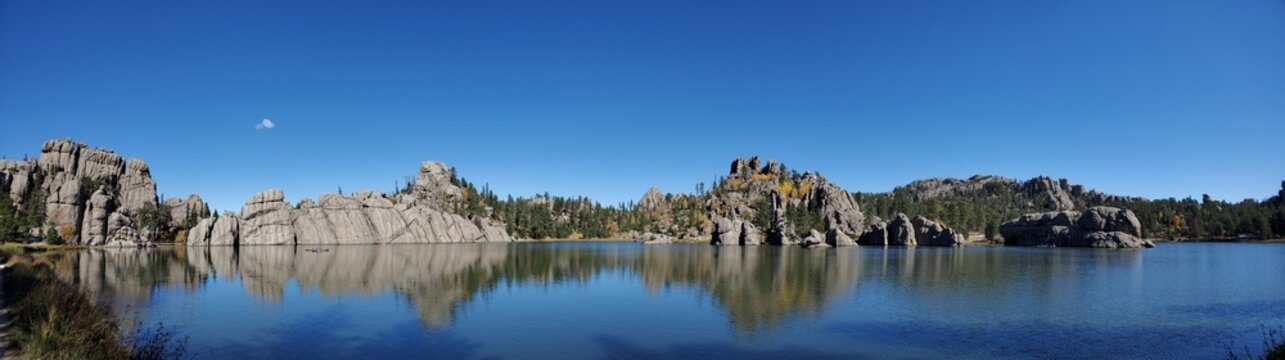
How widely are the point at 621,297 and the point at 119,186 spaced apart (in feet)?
572

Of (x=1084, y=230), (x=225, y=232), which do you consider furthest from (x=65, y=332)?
(x=1084, y=230)

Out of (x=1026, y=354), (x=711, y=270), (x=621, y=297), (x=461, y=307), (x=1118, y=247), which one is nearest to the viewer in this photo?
(x=1026, y=354)

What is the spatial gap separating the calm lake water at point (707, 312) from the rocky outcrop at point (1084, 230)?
66149 mm

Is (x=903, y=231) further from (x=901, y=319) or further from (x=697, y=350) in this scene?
(x=697, y=350)

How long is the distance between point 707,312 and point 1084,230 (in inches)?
5012

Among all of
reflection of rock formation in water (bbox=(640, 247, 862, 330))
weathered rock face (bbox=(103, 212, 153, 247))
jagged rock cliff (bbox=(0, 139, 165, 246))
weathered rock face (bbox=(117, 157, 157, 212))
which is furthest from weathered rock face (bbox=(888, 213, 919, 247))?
weathered rock face (bbox=(117, 157, 157, 212))

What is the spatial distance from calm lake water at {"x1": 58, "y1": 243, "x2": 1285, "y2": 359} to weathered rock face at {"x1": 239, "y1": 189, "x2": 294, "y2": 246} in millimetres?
87872

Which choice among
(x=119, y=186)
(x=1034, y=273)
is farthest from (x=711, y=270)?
(x=119, y=186)

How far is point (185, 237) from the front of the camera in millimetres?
141000

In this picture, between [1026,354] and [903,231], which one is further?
[903,231]

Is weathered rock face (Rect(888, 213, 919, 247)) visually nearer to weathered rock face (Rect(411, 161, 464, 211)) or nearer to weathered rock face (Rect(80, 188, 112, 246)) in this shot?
weathered rock face (Rect(411, 161, 464, 211))

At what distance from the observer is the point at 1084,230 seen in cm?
12731

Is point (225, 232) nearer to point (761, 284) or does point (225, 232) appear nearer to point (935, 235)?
point (761, 284)

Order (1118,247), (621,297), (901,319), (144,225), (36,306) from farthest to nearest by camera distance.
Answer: (144,225) < (1118,247) < (621,297) < (901,319) < (36,306)
